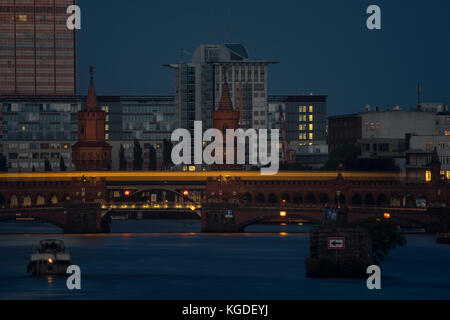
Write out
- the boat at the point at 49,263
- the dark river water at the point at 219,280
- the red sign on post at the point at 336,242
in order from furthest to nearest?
the boat at the point at 49,263
the dark river water at the point at 219,280
the red sign on post at the point at 336,242

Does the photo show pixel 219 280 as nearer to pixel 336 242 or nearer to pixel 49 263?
pixel 49 263

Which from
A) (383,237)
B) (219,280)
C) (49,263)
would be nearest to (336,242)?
(383,237)

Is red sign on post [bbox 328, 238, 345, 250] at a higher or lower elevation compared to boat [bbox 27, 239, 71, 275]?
higher

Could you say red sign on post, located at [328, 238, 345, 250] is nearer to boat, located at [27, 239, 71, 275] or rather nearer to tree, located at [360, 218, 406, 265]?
tree, located at [360, 218, 406, 265]

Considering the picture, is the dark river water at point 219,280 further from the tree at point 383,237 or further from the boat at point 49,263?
the tree at point 383,237

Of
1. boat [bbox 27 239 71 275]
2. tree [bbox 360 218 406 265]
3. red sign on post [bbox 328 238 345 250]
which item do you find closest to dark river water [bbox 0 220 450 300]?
boat [bbox 27 239 71 275]

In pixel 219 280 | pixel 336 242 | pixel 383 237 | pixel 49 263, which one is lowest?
pixel 219 280

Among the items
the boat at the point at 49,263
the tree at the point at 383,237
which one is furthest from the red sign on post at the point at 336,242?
the boat at the point at 49,263

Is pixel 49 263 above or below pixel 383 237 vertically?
below

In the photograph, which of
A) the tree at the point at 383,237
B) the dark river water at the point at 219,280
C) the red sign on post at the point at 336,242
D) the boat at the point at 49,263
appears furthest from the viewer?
the boat at the point at 49,263

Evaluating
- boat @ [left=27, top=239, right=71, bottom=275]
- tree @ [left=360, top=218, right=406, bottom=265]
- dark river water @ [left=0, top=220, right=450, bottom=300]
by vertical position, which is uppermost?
tree @ [left=360, top=218, right=406, bottom=265]
